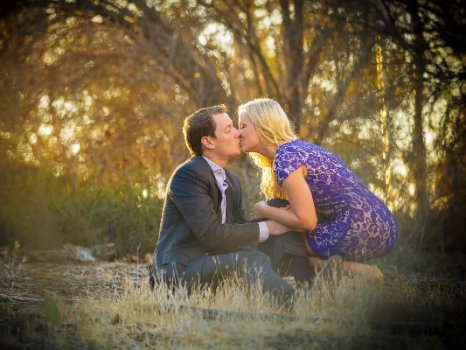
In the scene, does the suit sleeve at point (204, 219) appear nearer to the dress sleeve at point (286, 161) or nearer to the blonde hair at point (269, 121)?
the dress sleeve at point (286, 161)

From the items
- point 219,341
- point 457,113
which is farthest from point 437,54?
point 219,341

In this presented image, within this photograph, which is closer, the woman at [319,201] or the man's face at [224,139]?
the woman at [319,201]

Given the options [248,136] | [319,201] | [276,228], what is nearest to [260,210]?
[276,228]

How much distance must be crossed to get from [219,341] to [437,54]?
531cm

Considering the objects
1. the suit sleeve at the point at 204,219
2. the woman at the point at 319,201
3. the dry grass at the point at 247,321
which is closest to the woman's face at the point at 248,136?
the woman at the point at 319,201

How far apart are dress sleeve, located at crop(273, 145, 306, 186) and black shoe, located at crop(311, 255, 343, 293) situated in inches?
26.8

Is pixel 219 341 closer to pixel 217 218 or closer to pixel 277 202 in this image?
pixel 217 218

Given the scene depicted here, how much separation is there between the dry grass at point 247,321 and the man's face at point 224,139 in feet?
3.15

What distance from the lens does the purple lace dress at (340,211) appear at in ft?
13.7

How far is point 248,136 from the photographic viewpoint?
437 cm

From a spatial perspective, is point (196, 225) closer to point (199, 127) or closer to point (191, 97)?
point (199, 127)

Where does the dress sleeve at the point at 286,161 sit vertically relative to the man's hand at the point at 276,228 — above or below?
above

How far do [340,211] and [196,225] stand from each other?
3.52 feet

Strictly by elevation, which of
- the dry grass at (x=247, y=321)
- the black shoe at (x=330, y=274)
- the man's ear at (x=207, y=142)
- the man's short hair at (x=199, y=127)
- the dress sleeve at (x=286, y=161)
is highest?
the man's short hair at (x=199, y=127)
